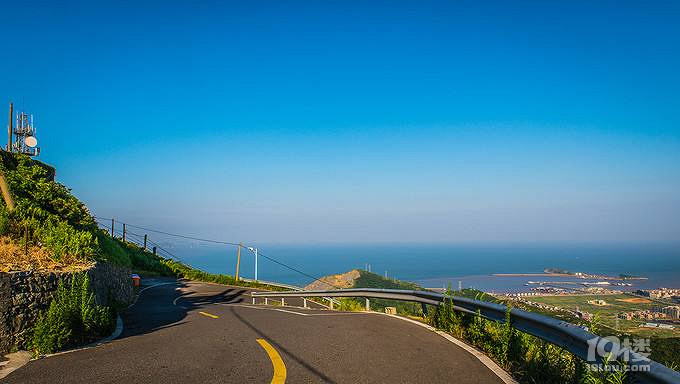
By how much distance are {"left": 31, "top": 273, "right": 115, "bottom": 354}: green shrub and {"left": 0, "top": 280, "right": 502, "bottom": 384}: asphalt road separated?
48 cm

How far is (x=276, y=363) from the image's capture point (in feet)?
18.8

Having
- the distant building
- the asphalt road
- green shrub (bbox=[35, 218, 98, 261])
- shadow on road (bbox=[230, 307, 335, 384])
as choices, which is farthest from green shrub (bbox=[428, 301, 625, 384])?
the distant building

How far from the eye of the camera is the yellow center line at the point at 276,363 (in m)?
4.95

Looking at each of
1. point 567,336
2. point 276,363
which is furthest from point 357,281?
point 567,336

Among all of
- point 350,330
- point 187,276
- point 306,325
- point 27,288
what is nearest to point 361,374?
point 350,330

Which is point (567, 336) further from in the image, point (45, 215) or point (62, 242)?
point (45, 215)

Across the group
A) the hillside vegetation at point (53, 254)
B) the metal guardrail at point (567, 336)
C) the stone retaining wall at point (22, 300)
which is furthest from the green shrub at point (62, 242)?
the metal guardrail at point (567, 336)

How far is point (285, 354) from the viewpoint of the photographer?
627 cm

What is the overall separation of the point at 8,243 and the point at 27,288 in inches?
90.5

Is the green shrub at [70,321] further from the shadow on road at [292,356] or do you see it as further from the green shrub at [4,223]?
the shadow on road at [292,356]

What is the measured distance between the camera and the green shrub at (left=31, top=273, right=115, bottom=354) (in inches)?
264

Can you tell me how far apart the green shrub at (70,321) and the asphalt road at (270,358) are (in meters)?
0.48

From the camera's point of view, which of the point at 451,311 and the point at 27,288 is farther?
the point at 451,311

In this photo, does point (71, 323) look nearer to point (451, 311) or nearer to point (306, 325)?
point (306, 325)
